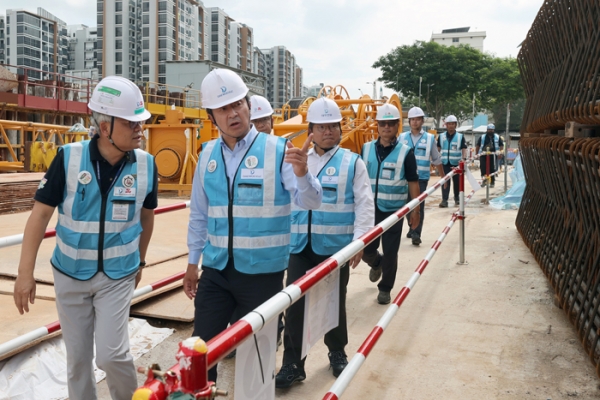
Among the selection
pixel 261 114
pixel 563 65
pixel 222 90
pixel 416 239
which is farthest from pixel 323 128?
pixel 416 239

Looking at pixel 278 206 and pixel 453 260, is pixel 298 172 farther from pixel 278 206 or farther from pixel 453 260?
pixel 453 260

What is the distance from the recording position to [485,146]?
16641 mm

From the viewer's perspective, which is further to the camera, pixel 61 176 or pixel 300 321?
pixel 300 321

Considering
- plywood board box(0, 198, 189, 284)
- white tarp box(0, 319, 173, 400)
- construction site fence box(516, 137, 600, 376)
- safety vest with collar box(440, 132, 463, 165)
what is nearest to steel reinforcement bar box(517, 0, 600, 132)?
construction site fence box(516, 137, 600, 376)

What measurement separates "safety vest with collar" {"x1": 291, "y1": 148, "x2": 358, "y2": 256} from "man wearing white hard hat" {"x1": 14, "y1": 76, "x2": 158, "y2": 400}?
1340 millimetres

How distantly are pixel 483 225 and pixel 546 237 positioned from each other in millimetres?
3945

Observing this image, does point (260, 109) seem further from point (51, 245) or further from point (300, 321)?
point (51, 245)

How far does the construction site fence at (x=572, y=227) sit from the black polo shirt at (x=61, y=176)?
2782mm

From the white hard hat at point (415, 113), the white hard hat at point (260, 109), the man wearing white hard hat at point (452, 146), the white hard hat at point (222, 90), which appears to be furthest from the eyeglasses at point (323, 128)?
the man wearing white hard hat at point (452, 146)

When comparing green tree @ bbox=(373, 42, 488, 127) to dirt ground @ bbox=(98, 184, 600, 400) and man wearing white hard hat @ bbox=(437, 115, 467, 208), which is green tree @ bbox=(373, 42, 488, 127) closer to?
man wearing white hard hat @ bbox=(437, 115, 467, 208)

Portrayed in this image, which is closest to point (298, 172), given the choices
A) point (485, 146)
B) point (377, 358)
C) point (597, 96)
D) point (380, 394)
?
point (380, 394)

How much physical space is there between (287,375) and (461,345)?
60.0 inches

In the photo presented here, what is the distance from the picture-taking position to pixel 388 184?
586 cm

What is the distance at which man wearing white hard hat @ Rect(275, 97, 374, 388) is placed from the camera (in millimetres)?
3791
